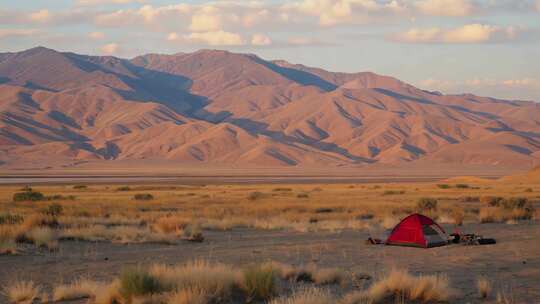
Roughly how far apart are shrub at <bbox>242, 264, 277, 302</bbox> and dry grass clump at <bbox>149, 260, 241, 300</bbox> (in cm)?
28

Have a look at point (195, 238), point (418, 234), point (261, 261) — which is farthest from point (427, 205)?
point (261, 261)

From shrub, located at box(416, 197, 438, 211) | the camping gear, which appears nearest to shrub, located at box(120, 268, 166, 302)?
the camping gear

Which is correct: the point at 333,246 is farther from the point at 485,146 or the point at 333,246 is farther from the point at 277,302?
the point at 485,146

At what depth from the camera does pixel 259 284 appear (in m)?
12.4

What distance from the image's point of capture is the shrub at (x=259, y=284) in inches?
487

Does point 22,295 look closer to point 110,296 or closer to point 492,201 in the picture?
point 110,296

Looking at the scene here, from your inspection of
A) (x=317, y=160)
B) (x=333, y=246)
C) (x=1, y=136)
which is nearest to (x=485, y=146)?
(x=317, y=160)

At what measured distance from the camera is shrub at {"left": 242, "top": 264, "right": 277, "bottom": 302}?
40.6 ft

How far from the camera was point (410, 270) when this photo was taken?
52.7 ft

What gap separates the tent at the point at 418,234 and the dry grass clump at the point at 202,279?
8.67 meters

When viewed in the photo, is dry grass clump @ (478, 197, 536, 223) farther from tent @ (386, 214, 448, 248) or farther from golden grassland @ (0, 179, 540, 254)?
tent @ (386, 214, 448, 248)

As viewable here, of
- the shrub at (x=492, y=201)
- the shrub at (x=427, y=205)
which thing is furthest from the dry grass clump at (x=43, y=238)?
the shrub at (x=492, y=201)

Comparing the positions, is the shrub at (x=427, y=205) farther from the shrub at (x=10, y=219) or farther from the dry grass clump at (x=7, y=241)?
the dry grass clump at (x=7, y=241)

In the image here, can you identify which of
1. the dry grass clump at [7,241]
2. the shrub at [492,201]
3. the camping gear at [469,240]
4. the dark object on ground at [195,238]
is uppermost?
the dry grass clump at [7,241]
